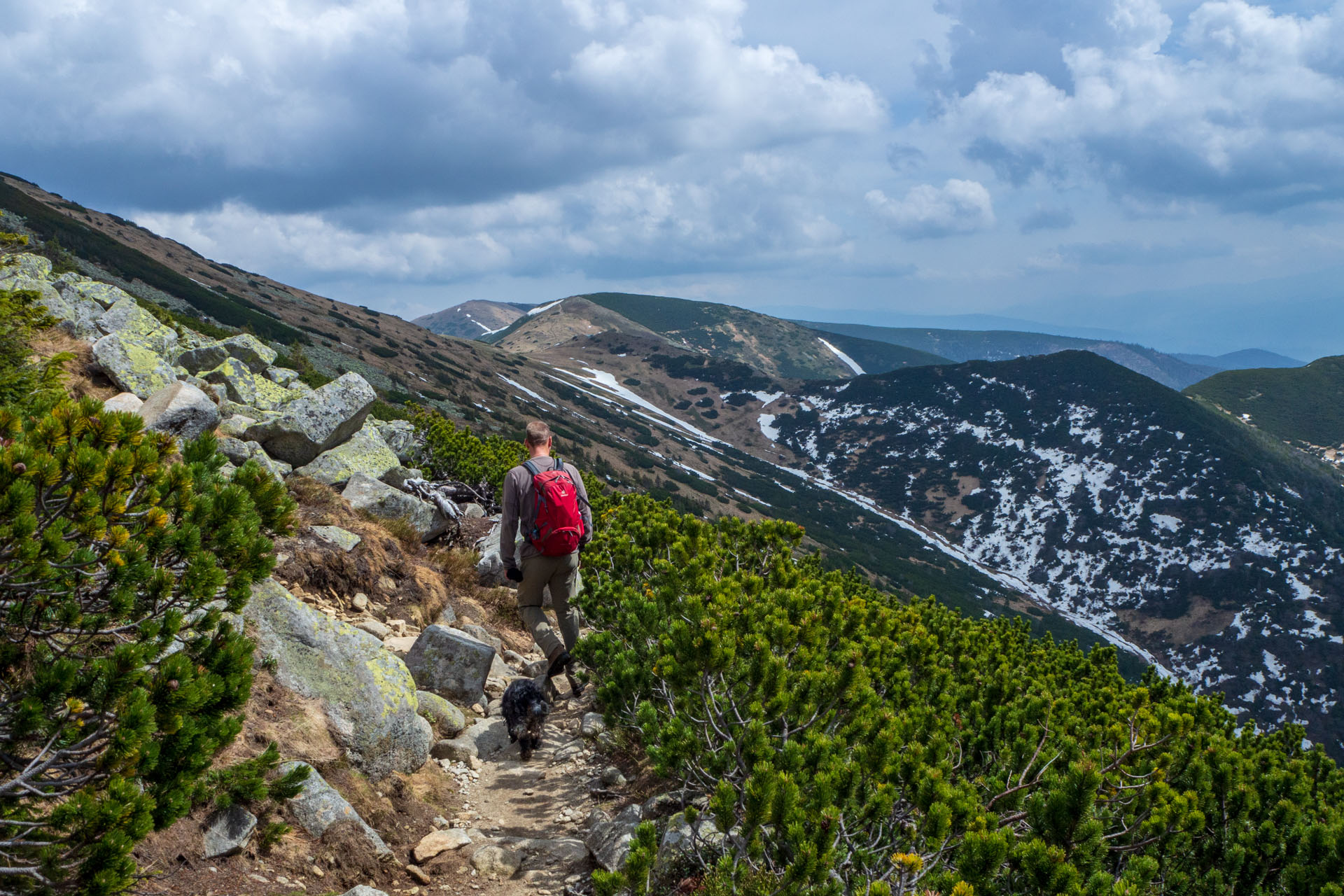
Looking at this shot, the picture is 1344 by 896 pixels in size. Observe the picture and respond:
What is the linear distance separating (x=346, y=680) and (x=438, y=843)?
1500 mm

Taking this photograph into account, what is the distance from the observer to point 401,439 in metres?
16.1

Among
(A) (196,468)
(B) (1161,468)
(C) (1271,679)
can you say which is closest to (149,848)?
(A) (196,468)

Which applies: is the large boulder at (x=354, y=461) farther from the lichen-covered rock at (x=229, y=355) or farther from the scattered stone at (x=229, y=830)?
the scattered stone at (x=229, y=830)

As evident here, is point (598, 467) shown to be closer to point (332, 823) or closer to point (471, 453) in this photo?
point (471, 453)

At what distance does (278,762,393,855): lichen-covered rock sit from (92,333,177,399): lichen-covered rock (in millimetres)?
8668

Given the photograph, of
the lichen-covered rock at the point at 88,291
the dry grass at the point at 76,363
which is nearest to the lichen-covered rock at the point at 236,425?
the dry grass at the point at 76,363

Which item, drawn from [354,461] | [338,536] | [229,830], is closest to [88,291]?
[354,461]

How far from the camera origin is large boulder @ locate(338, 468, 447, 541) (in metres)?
11.1

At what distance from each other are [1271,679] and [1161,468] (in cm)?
4450

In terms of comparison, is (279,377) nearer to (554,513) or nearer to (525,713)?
(554,513)

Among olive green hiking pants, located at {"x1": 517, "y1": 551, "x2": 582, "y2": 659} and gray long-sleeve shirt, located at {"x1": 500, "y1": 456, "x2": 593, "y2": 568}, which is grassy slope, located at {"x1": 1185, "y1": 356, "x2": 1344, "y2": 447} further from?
gray long-sleeve shirt, located at {"x1": 500, "y1": 456, "x2": 593, "y2": 568}

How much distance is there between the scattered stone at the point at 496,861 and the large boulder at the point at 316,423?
353 inches

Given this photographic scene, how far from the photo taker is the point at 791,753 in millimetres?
3822

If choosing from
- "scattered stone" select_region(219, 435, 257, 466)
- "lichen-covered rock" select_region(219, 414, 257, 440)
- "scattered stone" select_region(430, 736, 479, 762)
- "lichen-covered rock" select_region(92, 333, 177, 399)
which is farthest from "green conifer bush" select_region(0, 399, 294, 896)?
"lichen-covered rock" select_region(92, 333, 177, 399)
